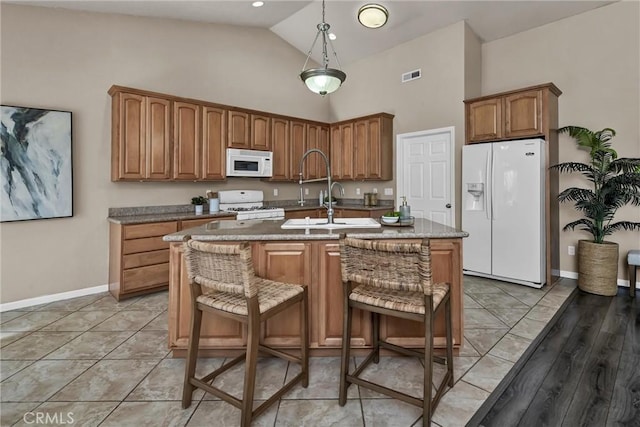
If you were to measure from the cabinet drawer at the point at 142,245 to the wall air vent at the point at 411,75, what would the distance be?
4.34 metres

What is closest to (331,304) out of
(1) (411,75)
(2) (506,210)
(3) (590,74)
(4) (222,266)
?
(4) (222,266)

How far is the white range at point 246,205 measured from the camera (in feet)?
15.3

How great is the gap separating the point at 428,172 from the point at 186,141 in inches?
140

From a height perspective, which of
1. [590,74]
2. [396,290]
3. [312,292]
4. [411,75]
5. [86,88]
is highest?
[411,75]

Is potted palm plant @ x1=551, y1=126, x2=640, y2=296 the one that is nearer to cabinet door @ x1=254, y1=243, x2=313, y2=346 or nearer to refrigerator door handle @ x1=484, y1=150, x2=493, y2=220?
refrigerator door handle @ x1=484, y1=150, x2=493, y2=220

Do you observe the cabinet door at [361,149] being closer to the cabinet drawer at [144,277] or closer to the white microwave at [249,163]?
the white microwave at [249,163]

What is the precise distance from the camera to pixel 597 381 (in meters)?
2.02

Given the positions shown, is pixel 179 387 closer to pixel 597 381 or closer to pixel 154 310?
pixel 154 310

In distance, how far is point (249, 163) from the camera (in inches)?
192

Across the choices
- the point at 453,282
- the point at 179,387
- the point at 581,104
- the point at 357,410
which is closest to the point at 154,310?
the point at 179,387

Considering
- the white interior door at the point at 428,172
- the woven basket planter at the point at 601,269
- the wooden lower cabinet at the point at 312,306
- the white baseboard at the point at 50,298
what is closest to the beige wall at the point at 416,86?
the white interior door at the point at 428,172

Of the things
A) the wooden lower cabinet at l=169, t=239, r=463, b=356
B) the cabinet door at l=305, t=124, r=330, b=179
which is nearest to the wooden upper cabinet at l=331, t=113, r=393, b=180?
the cabinet door at l=305, t=124, r=330, b=179

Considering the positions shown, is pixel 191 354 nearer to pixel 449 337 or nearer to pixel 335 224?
pixel 335 224

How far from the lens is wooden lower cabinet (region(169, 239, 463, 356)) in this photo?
2170 millimetres
